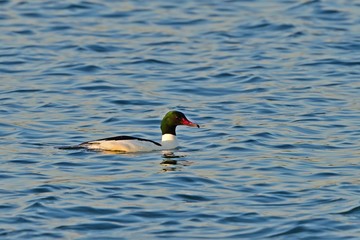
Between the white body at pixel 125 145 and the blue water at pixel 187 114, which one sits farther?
the white body at pixel 125 145

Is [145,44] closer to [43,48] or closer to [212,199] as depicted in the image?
[43,48]

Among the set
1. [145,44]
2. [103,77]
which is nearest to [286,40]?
→ [145,44]

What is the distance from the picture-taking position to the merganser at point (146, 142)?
18.7 m

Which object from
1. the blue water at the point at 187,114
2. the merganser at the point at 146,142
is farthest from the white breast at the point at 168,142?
the blue water at the point at 187,114

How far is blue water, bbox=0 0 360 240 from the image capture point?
14883 mm

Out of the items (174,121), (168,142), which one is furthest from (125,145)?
(174,121)

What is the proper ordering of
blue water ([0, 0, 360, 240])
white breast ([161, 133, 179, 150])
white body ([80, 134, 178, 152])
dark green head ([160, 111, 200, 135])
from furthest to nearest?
dark green head ([160, 111, 200, 135]) → white breast ([161, 133, 179, 150]) → white body ([80, 134, 178, 152]) → blue water ([0, 0, 360, 240])

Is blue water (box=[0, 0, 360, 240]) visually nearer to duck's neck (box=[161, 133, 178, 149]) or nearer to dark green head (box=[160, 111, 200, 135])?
duck's neck (box=[161, 133, 178, 149])

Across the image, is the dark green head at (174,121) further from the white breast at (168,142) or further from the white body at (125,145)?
the white body at (125,145)

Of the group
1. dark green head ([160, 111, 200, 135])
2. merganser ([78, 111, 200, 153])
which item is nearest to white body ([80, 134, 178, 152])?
merganser ([78, 111, 200, 153])

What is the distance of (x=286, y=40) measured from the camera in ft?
91.6

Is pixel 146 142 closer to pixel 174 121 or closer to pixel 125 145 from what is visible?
pixel 125 145

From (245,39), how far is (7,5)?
22.6 feet

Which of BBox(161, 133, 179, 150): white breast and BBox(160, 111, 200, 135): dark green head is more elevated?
BBox(160, 111, 200, 135): dark green head
